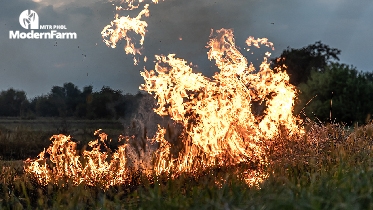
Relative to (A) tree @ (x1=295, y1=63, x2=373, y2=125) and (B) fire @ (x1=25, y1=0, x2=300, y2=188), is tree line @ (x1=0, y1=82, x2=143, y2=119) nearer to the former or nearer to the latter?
(B) fire @ (x1=25, y1=0, x2=300, y2=188)

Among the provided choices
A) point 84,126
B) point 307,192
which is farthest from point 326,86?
point 307,192

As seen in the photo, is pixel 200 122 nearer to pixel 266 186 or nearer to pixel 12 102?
pixel 266 186

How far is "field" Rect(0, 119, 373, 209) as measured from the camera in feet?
16.6

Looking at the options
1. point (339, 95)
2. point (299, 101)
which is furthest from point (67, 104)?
point (339, 95)

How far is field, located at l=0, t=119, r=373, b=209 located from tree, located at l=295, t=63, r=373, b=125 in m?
18.8

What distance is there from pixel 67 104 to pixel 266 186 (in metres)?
22.5

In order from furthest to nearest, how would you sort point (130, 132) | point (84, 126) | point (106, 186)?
point (84, 126)
point (130, 132)
point (106, 186)

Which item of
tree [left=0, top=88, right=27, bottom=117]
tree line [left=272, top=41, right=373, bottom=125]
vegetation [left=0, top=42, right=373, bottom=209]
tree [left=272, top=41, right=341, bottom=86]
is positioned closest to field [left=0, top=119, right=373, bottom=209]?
vegetation [left=0, top=42, right=373, bottom=209]

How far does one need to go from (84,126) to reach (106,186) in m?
14.4

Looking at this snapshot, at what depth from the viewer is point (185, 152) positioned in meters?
10.3

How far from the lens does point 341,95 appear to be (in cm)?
3275

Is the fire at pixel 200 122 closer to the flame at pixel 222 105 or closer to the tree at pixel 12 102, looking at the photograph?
the flame at pixel 222 105

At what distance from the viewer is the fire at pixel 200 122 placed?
32.5 ft

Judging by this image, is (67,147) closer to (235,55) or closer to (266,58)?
(235,55)
